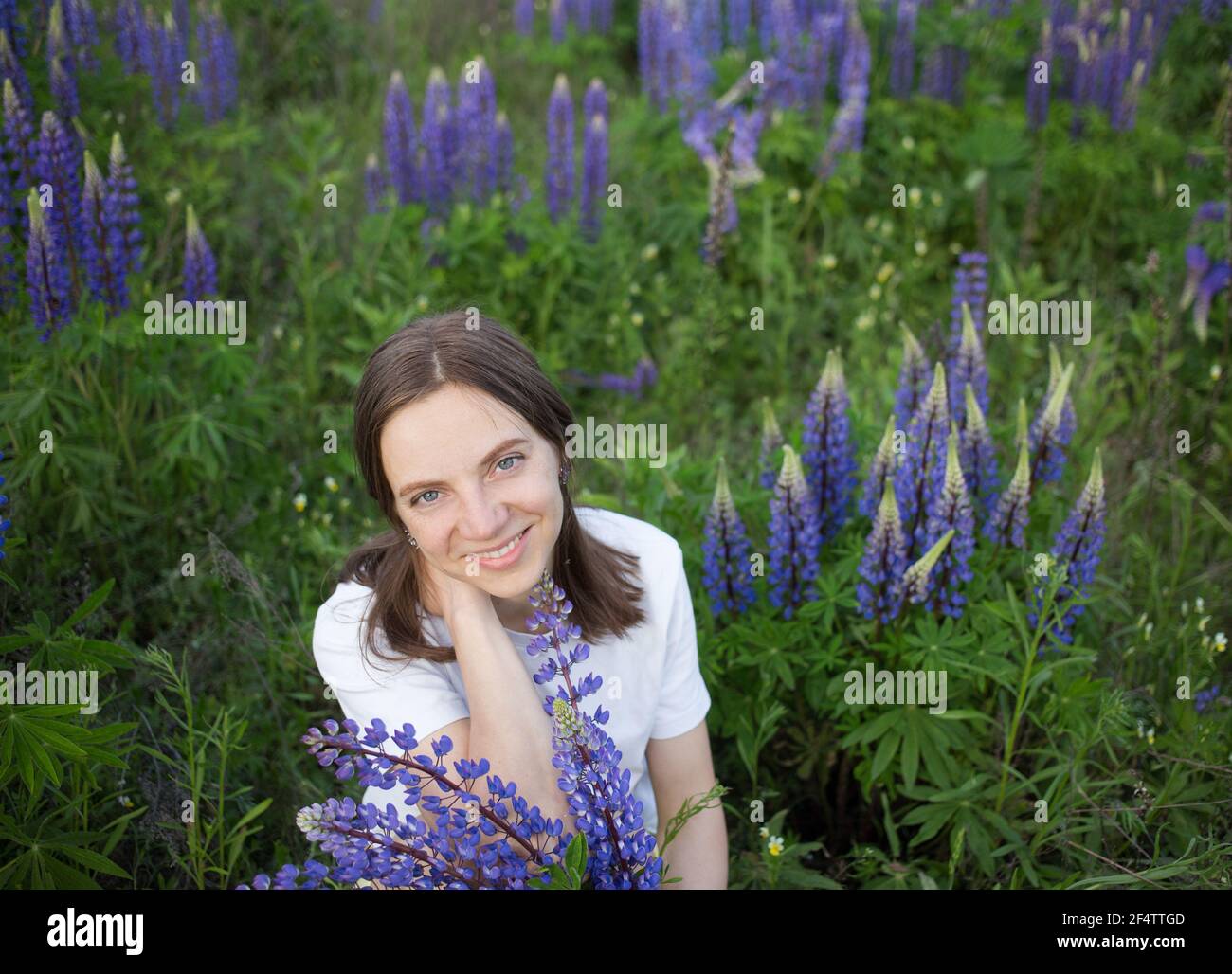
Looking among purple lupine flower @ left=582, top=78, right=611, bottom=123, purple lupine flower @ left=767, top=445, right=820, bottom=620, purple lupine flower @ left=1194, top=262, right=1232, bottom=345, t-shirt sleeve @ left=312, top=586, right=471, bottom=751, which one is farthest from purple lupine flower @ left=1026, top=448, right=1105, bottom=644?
purple lupine flower @ left=582, top=78, right=611, bottom=123

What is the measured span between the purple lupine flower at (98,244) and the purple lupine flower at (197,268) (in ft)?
0.68

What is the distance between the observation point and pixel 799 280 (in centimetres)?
494

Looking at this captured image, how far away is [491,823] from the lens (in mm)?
1771

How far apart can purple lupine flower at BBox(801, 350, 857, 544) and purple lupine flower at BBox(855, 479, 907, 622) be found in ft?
0.75

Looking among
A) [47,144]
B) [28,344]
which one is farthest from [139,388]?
[47,144]

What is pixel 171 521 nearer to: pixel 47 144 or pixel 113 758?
pixel 47 144

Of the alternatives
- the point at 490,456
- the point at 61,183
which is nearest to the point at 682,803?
the point at 490,456

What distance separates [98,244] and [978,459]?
2537 millimetres

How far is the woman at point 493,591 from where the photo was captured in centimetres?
196

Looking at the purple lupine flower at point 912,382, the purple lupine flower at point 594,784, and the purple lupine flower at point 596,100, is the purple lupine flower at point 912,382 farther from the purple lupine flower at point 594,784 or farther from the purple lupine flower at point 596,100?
the purple lupine flower at point 596,100

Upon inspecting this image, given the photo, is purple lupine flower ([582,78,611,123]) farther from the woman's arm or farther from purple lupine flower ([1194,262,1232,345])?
the woman's arm

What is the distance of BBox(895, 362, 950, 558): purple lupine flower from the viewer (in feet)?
8.41

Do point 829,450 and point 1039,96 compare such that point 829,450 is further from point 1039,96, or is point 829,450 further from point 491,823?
point 1039,96

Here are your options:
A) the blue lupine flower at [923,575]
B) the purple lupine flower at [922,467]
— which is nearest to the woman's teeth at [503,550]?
the blue lupine flower at [923,575]
